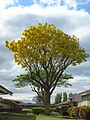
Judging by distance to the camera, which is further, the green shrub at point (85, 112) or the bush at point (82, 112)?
the bush at point (82, 112)

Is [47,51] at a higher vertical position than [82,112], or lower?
higher

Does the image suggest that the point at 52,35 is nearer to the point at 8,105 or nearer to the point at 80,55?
the point at 80,55

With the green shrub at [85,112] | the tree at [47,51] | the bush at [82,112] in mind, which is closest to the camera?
the green shrub at [85,112]

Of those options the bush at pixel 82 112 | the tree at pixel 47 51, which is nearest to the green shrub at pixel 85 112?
the bush at pixel 82 112

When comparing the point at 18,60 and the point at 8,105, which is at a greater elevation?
the point at 18,60

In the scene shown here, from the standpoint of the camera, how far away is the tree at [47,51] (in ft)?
163

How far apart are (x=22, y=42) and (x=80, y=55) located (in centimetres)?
895

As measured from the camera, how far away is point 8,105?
64.3 meters

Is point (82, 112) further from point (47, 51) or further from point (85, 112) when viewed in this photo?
point (47, 51)

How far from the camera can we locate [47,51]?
50656 mm

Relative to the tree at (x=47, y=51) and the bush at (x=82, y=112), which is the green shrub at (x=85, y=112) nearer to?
the bush at (x=82, y=112)

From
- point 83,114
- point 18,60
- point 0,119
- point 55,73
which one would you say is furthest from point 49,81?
point 0,119

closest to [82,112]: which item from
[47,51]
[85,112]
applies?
[85,112]

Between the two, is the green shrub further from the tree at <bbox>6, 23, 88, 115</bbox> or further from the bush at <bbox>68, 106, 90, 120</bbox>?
the tree at <bbox>6, 23, 88, 115</bbox>
